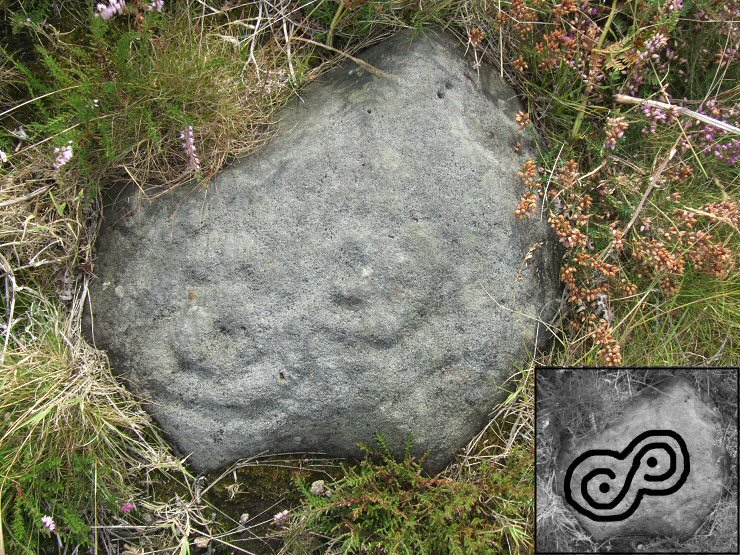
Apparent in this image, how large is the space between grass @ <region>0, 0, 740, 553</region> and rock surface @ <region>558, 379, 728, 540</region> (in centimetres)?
10

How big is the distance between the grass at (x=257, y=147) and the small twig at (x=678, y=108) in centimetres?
4

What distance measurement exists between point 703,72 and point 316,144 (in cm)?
217

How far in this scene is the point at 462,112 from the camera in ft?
10.2

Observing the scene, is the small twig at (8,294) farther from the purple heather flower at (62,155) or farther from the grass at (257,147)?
the purple heather flower at (62,155)

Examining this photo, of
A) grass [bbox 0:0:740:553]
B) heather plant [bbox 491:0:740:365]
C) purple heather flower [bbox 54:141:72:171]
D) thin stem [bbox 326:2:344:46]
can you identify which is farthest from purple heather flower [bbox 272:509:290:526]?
thin stem [bbox 326:2:344:46]

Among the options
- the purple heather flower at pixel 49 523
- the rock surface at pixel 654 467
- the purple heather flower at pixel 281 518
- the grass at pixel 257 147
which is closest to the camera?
the purple heather flower at pixel 49 523

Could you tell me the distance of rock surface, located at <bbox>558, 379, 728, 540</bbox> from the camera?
10.6 feet

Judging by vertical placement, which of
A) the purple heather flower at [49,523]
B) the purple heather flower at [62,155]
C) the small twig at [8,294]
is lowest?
the purple heather flower at [49,523]

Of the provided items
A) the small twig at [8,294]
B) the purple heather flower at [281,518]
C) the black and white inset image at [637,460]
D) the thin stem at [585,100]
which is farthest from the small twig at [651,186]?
the small twig at [8,294]

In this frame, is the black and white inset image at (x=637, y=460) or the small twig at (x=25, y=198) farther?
the black and white inset image at (x=637, y=460)

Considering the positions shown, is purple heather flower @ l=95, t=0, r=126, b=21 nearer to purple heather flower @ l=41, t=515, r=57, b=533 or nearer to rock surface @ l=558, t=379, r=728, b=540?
purple heather flower @ l=41, t=515, r=57, b=533

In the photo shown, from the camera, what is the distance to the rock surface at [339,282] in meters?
2.96

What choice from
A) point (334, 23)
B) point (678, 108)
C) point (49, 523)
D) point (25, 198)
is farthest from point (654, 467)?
point (25, 198)

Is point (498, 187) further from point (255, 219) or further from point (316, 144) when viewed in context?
point (255, 219)
